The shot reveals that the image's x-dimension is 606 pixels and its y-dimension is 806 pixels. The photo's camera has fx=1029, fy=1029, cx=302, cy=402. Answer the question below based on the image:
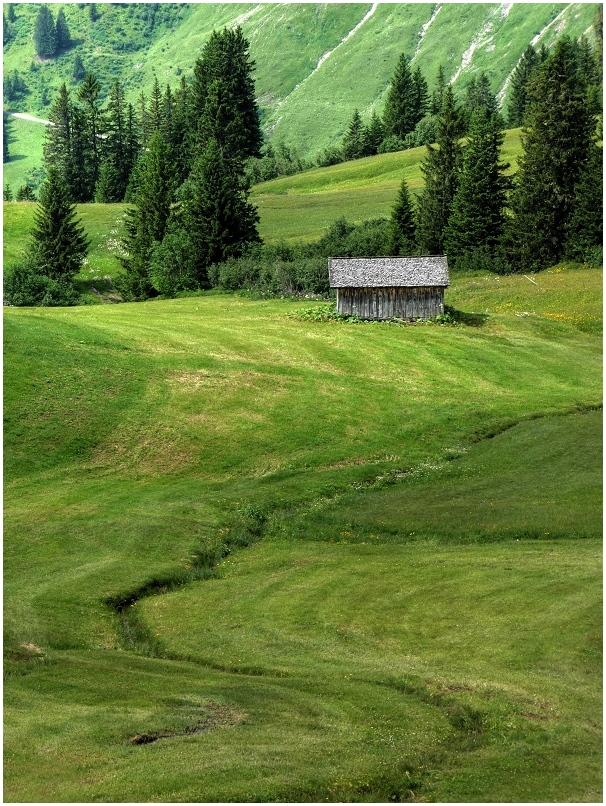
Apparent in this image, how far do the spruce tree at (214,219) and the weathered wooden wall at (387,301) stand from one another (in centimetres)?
3312

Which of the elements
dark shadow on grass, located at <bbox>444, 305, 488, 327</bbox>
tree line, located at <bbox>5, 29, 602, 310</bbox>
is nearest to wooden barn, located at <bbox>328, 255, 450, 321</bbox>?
dark shadow on grass, located at <bbox>444, 305, 488, 327</bbox>

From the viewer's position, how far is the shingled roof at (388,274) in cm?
9369

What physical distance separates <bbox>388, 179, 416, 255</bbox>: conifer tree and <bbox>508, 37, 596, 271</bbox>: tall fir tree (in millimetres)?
12889

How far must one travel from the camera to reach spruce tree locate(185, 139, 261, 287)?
124 metres

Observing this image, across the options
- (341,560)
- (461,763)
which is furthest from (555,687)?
(341,560)

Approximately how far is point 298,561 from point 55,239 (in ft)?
307

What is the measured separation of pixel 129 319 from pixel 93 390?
73.5 ft

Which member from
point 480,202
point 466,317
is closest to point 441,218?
point 480,202

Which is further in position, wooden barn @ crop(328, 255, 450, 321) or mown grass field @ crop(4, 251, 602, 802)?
wooden barn @ crop(328, 255, 450, 321)

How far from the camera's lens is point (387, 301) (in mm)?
94875

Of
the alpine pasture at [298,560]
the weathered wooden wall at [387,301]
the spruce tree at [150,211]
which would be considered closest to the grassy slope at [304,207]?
the spruce tree at [150,211]

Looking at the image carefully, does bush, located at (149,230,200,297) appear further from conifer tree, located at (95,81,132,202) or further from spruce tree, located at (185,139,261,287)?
conifer tree, located at (95,81,132,202)

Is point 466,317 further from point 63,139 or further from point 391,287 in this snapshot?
point 63,139

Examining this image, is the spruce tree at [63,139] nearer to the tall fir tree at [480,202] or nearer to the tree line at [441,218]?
the tree line at [441,218]
